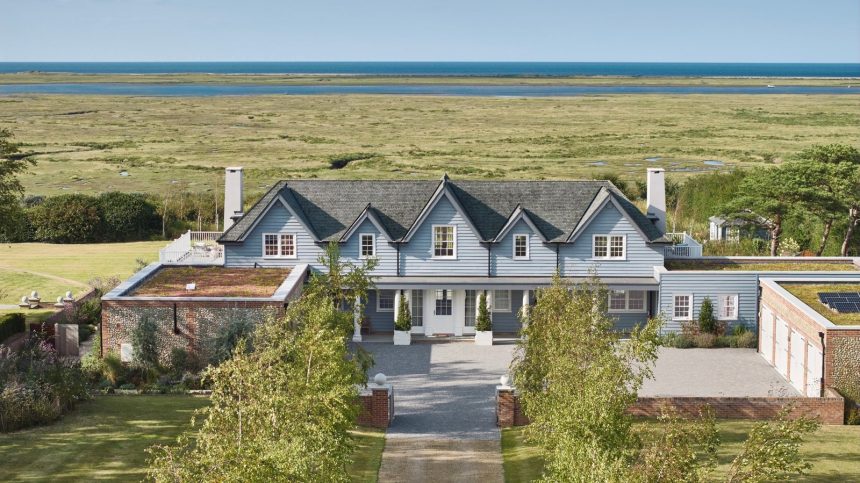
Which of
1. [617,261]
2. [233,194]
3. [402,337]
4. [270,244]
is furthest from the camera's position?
[233,194]

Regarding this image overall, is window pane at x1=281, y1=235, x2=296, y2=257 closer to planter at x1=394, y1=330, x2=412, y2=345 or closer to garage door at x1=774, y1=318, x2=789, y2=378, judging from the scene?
planter at x1=394, y1=330, x2=412, y2=345

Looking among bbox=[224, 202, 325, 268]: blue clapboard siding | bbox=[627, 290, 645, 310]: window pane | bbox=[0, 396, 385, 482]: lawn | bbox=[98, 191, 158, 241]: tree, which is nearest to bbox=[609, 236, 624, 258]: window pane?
bbox=[627, 290, 645, 310]: window pane

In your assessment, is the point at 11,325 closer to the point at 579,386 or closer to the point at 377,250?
the point at 377,250

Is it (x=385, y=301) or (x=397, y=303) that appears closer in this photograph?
(x=397, y=303)

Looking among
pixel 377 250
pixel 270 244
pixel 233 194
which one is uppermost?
pixel 233 194

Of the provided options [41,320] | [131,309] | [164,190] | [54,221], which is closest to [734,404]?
[131,309]

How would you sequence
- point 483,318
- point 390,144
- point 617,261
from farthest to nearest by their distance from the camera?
point 390,144, point 617,261, point 483,318

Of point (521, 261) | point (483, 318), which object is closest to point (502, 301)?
point (521, 261)
